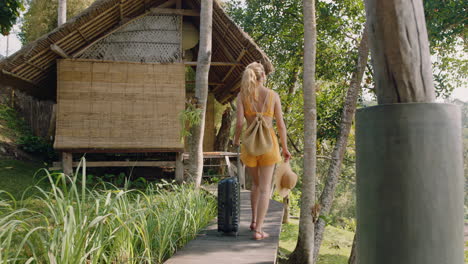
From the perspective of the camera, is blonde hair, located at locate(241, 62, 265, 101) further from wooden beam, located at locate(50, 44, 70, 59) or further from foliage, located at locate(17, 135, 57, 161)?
foliage, located at locate(17, 135, 57, 161)

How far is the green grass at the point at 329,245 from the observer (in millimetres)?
7727

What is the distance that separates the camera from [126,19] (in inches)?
325

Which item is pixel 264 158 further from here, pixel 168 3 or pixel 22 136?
pixel 22 136

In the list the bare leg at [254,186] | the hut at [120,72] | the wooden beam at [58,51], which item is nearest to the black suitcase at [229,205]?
the bare leg at [254,186]

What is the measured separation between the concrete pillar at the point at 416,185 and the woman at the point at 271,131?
7.14 feet

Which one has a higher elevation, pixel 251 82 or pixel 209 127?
pixel 209 127

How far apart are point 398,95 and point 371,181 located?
321 mm

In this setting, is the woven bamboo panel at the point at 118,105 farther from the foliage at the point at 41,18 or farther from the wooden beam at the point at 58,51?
the foliage at the point at 41,18

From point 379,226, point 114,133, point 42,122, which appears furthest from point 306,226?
point 42,122

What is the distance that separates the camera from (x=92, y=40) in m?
8.13

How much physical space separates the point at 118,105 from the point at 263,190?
211 inches

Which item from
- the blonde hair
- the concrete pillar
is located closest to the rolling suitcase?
the blonde hair

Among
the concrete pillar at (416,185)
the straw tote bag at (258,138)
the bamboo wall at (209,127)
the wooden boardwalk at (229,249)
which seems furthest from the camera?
the bamboo wall at (209,127)

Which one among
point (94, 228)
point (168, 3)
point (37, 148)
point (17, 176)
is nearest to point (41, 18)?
point (37, 148)
